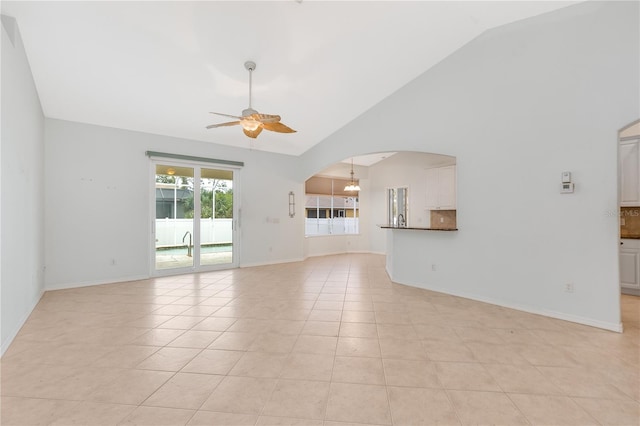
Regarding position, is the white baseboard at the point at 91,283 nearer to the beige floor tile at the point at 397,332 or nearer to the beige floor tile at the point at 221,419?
the beige floor tile at the point at 221,419

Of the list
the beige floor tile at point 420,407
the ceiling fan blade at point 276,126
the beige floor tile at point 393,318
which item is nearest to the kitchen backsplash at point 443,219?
the beige floor tile at point 393,318

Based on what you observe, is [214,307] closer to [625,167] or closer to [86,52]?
[86,52]

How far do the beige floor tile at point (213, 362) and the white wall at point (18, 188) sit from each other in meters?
1.78

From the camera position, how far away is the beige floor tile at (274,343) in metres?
2.53

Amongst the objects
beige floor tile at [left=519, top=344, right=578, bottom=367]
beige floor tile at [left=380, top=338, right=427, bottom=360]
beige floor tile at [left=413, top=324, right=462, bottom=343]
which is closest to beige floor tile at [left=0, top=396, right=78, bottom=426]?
beige floor tile at [left=380, top=338, right=427, bottom=360]

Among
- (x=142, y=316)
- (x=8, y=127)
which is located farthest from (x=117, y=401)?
(x=8, y=127)

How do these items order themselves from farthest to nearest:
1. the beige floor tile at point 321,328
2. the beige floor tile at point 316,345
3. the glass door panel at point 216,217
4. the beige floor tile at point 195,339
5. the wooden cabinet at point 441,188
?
the wooden cabinet at point 441,188, the glass door panel at point 216,217, the beige floor tile at point 321,328, the beige floor tile at point 195,339, the beige floor tile at point 316,345

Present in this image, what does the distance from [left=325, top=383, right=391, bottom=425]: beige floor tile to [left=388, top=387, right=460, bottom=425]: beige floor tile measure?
6cm

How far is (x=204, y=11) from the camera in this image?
2949mm

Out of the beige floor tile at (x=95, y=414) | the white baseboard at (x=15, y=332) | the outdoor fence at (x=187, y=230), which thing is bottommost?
the beige floor tile at (x=95, y=414)

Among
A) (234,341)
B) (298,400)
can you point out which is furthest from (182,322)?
(298,400)

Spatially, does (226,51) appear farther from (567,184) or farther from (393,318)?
(567,184)

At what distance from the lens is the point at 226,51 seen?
138 inches

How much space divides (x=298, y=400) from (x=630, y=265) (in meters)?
5.49
